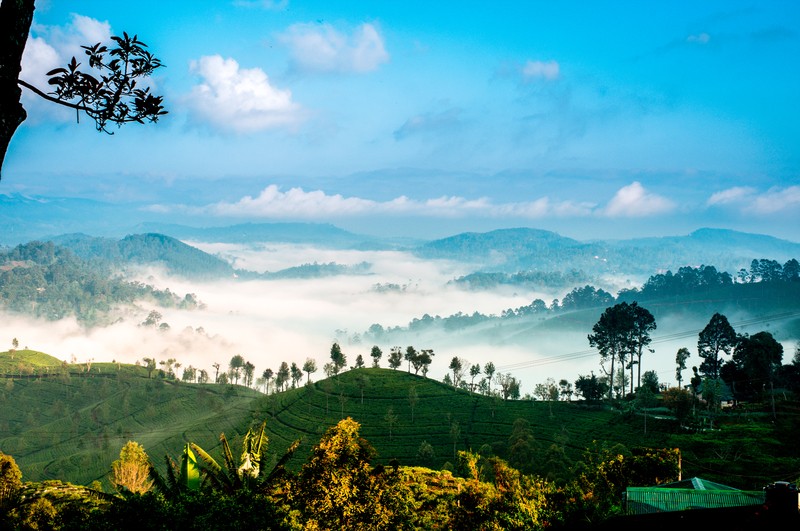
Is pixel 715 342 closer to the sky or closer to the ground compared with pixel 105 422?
closer to the sky

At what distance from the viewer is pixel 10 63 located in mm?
6836

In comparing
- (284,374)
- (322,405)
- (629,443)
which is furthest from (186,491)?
(284,374)

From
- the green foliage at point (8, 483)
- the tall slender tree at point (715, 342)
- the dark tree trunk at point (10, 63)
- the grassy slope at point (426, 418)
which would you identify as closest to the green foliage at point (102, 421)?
the grassy slope at point (426, 418)

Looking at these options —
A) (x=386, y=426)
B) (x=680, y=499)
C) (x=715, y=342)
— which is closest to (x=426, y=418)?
(x=386, y=426)

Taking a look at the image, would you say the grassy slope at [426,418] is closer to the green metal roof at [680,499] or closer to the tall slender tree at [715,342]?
the tall slender tree at [715,342]

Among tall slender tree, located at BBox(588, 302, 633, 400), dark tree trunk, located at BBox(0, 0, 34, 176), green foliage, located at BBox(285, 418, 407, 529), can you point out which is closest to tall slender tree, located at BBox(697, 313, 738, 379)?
tall slender tree, located at BBox(588, 302, 633, 400)

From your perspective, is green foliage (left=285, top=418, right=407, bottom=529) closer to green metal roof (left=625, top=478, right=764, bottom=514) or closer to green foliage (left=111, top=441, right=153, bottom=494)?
green metal roof (left=625, top=478, right=764, bottom=514)

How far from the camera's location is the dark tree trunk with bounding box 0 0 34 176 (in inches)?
266

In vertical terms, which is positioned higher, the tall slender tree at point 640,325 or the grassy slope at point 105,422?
the tall slender tree at point 640,325

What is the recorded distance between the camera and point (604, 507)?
30422 millimetres

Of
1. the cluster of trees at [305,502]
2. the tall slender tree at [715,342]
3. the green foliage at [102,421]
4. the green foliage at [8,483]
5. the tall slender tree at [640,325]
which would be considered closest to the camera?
the cluster of trees at [305,502]

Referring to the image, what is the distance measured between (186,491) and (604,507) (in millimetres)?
20865

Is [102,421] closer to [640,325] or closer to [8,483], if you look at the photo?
[640,325]

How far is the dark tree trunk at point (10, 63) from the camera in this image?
6766 mm
